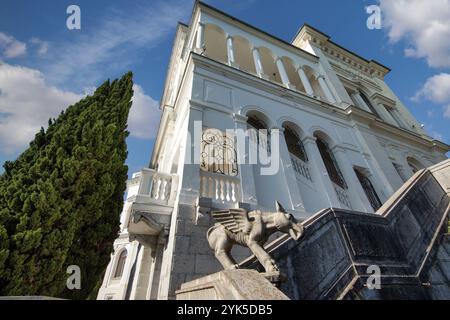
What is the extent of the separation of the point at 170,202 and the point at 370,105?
18.0 m

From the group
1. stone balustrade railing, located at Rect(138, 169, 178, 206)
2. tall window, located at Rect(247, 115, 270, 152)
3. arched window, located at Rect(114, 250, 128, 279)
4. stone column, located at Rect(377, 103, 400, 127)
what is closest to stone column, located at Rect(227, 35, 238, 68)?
tall window, located at Rect(247, 115, 270, 152)

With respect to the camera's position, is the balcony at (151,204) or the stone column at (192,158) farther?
the stone column at (192,158)

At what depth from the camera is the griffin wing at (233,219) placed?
3.20 m

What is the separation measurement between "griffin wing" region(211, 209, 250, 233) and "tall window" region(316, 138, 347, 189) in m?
7.47

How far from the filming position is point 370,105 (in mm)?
17328

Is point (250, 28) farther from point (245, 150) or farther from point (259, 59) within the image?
point (245, 150)

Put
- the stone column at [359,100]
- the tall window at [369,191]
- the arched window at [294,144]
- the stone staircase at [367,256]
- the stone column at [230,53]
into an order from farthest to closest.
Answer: the stone column at [359,100]
the stone column at [230,53]
the tall window at [369,191]
the arched window at [294,144]
the stone staircase at [367,256]

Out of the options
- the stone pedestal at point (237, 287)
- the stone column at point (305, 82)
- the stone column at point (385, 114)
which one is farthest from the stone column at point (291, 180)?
the stone column at point (385, 114)

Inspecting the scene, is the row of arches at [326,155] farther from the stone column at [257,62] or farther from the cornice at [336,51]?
the cornice at [336,51]

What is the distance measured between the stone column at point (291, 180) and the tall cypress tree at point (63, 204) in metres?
5.11

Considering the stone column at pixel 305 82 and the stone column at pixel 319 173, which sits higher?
the stone column at pixel 305 82
